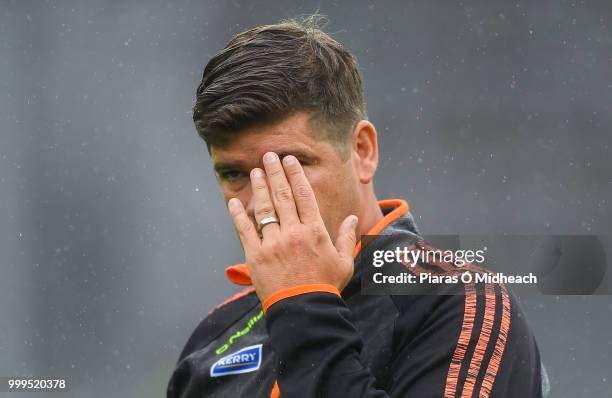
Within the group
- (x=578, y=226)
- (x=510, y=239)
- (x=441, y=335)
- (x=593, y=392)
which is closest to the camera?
(x=441, y=335)

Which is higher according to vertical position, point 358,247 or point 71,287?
point 358,247

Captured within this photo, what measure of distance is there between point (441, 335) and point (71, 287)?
238 inches

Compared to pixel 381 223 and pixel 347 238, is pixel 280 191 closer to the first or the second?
pixel 347 238

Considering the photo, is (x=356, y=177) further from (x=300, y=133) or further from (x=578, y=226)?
(x=578, y=226)

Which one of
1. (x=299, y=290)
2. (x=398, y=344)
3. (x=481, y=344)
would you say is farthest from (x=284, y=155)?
(x=481, y=344)

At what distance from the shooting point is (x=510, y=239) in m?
2.44

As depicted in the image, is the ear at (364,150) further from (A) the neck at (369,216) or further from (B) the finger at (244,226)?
(B) the finger at (244,226)

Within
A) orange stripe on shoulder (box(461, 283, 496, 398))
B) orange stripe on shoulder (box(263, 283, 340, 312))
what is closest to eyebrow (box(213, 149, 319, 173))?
orange stripe on shoulder (box(263, 283, 340, 312))

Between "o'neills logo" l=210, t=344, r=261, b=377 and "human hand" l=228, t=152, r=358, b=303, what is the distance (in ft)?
1.69

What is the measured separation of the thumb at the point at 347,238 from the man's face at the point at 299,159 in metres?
0.11

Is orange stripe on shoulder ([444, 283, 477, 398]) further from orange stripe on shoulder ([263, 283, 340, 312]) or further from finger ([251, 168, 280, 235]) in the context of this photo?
finger ([251, 168, 280, 235])

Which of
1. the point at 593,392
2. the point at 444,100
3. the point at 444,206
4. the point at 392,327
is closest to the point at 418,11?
the point at 444,100

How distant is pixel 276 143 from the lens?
2053 millimetres

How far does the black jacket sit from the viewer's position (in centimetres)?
173
